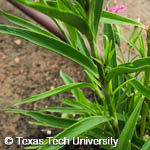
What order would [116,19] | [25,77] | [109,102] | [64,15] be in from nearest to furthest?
[64,15], [116,19], [109,102], [25,77]

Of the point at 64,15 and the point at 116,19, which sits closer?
the point at 64,15

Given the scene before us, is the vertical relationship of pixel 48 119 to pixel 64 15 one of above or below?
below

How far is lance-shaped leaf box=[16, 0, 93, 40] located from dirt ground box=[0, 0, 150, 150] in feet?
2.24

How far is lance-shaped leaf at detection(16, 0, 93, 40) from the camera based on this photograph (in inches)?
16.6

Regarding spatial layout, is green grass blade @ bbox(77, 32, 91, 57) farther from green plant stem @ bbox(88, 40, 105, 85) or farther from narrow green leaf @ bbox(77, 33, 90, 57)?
green plant stem @ bbox(88, 40, 105, 85)

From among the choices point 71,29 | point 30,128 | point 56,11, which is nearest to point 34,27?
point 71,29

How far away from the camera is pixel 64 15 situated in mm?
467

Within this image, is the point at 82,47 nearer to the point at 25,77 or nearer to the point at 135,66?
the point at 135,66

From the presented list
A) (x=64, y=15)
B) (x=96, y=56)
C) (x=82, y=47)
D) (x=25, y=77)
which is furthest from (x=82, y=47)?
(x=25, y=77)

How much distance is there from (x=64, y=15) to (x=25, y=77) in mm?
941

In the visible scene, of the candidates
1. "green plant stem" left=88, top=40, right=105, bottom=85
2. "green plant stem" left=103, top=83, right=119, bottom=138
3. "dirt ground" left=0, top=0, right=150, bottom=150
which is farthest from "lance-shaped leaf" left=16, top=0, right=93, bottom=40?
"dirt ground" left=0, top=0, right=150, bottom=150

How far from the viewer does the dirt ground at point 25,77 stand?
3.74ft

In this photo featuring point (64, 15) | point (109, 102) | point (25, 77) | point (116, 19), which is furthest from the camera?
point (25, 77)

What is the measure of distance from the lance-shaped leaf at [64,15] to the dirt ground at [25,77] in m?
0.68
